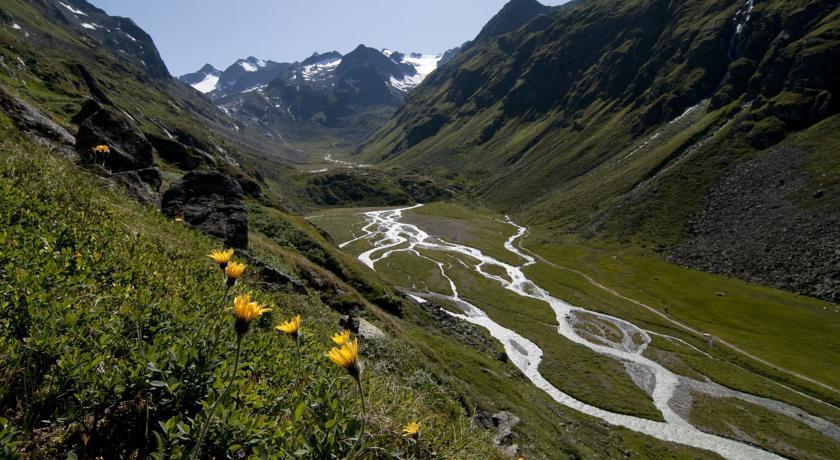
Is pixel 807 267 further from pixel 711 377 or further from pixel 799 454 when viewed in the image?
pixel 799 454

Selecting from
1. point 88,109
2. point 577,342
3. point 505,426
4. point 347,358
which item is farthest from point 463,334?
point 347,358

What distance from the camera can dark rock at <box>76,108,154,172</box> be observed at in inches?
836

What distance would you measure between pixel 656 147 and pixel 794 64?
5243 cm

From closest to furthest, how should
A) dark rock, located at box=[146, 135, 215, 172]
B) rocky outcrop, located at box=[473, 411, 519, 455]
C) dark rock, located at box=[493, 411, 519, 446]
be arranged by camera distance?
rocky outcrop, located at box=[473, 411, 519, 455] < dark rock, located at box=[493, 411, 519, 446] < dark rock, located at box=[146, 135, 215, 172]

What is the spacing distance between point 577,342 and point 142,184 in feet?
→ 230

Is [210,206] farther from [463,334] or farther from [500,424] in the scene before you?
[463,334]

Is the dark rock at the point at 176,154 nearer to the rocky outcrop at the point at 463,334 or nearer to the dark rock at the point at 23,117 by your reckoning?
the dark rock at the point at 23,117

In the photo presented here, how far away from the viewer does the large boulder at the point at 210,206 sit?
19103 millimetres

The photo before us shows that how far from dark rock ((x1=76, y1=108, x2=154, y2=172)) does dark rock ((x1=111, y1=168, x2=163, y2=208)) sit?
1790 millimetres

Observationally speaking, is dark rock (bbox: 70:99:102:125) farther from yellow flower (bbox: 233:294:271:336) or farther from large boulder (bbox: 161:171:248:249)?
yellow flower (bbox: 233:294:271:336)

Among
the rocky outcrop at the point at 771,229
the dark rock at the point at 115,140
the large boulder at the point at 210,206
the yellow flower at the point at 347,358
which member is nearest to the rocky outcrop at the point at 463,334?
the large boulder at the point at 210,206

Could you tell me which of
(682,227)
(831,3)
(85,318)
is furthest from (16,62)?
(831,3)

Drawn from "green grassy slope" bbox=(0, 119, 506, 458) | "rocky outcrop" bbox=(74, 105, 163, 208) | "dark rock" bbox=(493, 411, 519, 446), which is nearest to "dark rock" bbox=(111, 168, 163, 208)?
"rocky outcrop" bbox=(74, 105, 163, 208)

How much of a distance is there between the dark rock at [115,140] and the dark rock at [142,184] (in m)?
1.79
